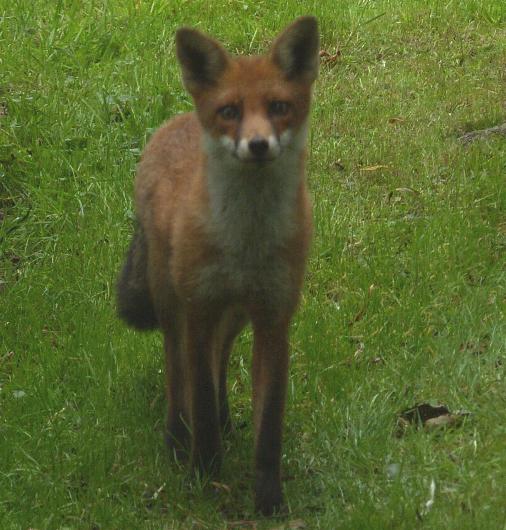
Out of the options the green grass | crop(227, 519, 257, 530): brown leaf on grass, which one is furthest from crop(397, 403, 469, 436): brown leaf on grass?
crop(227, 519, 257, 530): brown leaf on grass

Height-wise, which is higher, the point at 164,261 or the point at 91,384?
the point at 164,261

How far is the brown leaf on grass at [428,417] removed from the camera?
5.45 metres

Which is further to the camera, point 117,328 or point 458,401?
point 117,328

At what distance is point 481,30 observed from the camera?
10.6 metres

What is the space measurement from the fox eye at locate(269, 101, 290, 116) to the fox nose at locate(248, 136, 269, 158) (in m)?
0.24

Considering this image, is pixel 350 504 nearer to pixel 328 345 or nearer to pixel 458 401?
pixel 458 401

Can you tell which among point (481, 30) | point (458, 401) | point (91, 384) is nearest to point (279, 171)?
point (458, 401)

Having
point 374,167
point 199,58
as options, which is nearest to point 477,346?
point 199,58

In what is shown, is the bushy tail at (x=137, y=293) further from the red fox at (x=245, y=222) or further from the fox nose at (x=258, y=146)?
the fox nose at (x=258, y=146)

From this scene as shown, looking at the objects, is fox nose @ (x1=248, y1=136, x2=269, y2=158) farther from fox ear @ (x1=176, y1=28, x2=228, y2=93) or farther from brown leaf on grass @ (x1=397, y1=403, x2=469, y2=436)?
brown leaf on grass @ (x1=397, y1=403, x2=469, y2=436)

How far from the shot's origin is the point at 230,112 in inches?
196

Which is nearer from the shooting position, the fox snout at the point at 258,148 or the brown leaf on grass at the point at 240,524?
the fox snout at the point at 258,148

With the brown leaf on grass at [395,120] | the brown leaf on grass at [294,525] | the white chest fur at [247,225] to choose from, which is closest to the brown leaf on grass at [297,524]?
the brown leaf on grass at [294,525]

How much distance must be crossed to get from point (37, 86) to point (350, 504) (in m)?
4.99
